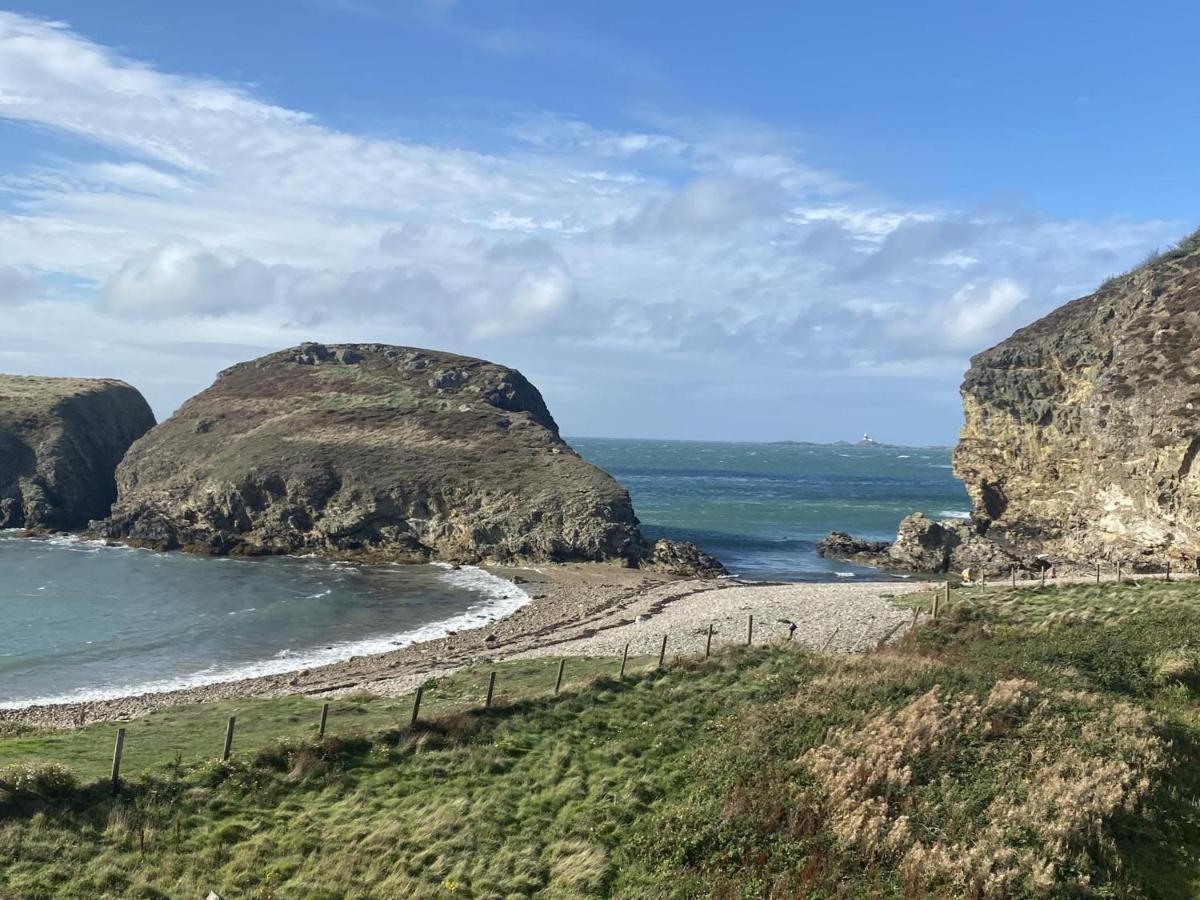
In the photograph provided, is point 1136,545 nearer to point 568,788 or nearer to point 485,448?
point 568,788

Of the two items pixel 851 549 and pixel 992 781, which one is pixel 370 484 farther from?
pixel 992 781

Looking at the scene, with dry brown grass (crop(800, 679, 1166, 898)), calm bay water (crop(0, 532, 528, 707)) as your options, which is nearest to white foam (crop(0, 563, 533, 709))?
calm bay water (crop(0, 532, 528, 707))

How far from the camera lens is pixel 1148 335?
54625 millimetres

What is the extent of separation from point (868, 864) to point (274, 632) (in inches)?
1422

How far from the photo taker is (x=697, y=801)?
15969mm

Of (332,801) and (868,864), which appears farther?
(332,801)

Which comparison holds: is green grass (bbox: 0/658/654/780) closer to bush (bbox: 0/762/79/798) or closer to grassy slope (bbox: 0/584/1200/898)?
grassy slope (bbox: 0/584/1200/898)

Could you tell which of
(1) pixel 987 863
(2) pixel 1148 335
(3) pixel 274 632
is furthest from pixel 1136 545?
(3) pixel 274 632

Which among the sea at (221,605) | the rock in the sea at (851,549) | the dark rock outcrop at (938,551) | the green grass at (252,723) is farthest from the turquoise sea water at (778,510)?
the green grass at (252,723)

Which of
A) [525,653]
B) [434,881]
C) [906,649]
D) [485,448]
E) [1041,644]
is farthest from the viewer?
[485,448]

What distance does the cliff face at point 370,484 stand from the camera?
68250 millimetres

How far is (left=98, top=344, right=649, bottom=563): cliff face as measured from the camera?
224 ft

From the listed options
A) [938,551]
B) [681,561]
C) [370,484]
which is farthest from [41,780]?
[938,551]

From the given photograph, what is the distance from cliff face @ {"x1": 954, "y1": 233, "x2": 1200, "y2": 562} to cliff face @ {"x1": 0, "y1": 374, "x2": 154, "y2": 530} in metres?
88.4
